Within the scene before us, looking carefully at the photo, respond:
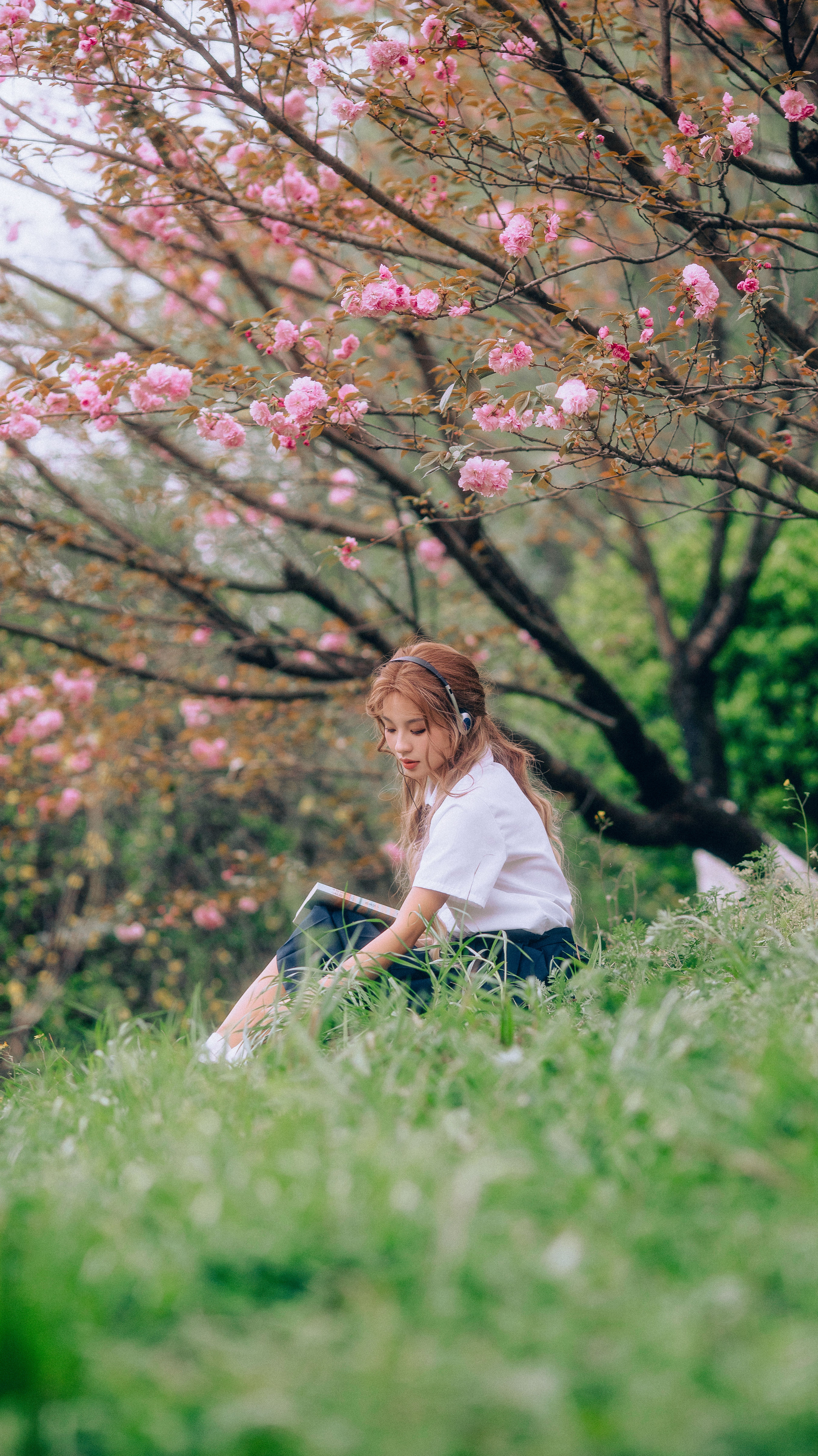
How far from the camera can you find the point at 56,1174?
1.36 m

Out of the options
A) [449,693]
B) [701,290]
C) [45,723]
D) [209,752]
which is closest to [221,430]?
[449,693]

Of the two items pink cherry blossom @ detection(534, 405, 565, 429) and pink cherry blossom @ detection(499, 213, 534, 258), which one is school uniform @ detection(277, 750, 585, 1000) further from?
pink cherry blossom @ detection(499, 213, 534, 258)

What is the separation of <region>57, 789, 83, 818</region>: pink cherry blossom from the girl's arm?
3.18m

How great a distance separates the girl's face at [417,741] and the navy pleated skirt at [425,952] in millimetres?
426

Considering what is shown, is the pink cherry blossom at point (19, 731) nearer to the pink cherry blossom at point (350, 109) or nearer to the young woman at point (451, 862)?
the young woman at point (451, 862)

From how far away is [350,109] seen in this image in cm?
253

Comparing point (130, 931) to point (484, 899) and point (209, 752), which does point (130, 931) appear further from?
point (484, 899)

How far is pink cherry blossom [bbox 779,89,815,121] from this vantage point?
2344mm

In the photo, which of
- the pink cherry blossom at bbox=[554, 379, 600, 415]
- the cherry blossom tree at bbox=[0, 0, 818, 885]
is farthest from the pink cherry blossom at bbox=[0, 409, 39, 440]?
the pink cherry blossom at bbox=[554, 379, 600, 415]

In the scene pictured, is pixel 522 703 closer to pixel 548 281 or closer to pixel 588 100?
pixel 548 281

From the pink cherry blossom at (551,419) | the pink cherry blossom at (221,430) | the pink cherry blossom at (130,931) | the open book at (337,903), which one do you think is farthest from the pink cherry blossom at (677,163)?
the pink cherry blossom at (130,931)

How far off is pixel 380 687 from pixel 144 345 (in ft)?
6.40

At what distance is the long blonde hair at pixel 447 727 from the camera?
265 centimetres

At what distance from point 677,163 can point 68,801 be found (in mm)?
3879
